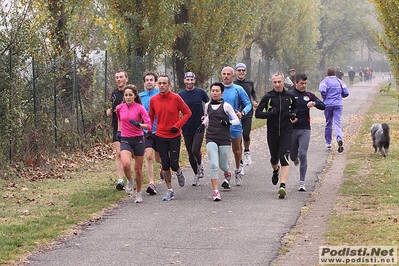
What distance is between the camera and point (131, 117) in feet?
39.4

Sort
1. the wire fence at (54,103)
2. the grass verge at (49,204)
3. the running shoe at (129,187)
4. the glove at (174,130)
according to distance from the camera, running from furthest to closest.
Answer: the wire fence at (54,103), the running shoe at (129,187), the glove at (174,130), the grass verge at (49,204)

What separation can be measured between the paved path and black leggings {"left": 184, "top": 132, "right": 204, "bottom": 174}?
0.45 meters

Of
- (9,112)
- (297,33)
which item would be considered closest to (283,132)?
(9,112)

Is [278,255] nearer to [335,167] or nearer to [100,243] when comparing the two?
[100,243]

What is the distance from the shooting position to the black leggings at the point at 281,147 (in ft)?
40.3

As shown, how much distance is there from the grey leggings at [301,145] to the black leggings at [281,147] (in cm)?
59

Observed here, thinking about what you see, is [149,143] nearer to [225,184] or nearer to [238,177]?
[225,184]

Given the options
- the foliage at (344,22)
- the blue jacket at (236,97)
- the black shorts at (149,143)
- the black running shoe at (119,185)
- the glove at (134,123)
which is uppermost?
the foliage at (344,22)

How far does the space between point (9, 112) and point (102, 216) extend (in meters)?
4.91

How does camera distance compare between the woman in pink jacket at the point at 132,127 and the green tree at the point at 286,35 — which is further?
the green tree at the point at 286,35

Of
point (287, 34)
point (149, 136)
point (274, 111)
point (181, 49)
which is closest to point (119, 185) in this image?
point (149, 136)

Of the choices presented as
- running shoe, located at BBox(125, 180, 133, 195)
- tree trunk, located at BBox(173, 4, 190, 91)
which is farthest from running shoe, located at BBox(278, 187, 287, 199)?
tree trunk, located at BBox(173, 4, 190, 91)

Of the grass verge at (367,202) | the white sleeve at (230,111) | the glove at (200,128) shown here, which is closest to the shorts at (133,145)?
the glove at (200,128)

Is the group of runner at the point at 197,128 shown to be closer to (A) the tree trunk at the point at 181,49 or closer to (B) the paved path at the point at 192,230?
(B) the paved path at the point at 192,230
